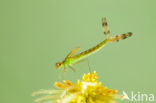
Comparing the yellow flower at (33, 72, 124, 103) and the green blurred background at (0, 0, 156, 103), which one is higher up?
the green blurred background at (0, 0, 156, 103)

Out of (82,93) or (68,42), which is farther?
(68,42)

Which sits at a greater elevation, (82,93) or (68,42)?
(68,42)

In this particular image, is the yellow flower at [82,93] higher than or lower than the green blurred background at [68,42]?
lower

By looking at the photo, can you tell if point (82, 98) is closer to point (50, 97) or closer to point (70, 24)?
point (50, 97)

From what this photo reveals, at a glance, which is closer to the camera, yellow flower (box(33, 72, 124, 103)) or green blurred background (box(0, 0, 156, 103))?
yellow flower (box(33, 72, 124, 103))

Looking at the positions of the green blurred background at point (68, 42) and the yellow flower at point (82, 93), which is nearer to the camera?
the yellow flower at point (82, 93)
